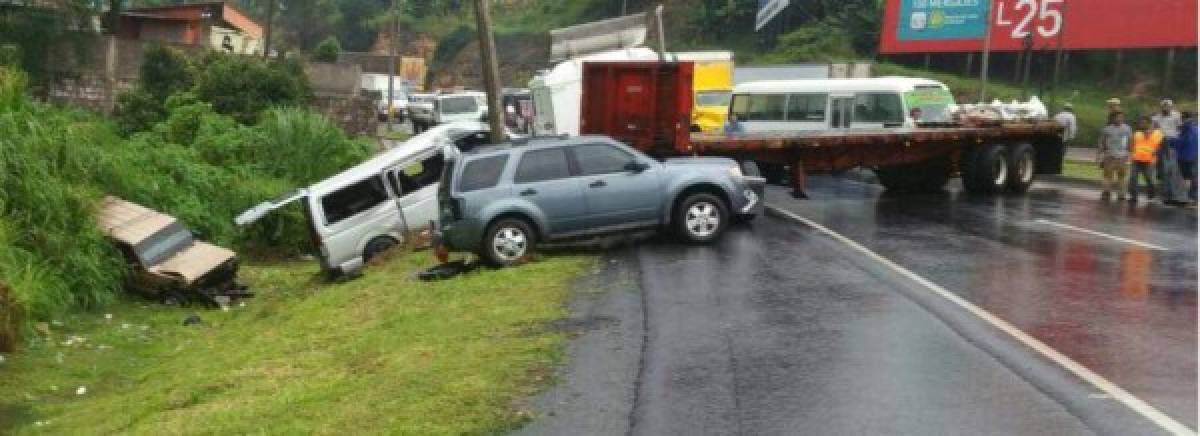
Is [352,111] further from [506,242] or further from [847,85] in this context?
[506,242]

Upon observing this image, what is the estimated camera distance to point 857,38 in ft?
218

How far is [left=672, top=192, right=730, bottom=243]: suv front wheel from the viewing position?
15562 millimetres

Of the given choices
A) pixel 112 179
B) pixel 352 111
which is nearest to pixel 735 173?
pixel 112 179

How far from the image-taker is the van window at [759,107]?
28688 millimetres

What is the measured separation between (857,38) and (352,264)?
5253cm

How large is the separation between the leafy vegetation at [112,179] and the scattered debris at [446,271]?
4880mm

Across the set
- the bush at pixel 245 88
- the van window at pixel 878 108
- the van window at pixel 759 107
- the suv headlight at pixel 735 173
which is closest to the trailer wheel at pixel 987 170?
the van window at pixel 878 108

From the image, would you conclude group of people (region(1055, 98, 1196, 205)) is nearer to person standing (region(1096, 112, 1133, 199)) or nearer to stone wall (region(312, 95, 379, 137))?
person standing (region(1096, 112, 1133, 199))

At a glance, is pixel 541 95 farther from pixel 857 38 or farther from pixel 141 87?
pixel 857 38

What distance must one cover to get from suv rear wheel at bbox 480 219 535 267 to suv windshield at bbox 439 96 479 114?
3510 cm

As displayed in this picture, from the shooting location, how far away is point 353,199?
18703 mm

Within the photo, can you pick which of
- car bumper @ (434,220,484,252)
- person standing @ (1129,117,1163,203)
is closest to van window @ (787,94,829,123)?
person standing @ (1129,117,1163,203)

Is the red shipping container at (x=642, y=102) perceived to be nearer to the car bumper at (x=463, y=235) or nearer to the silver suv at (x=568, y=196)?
the silver suv at (x=568, y=196)

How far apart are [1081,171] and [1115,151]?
9029 millimetres
